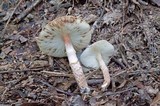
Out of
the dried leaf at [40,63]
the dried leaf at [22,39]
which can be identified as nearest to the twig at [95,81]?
the dried leaf at [40,63]

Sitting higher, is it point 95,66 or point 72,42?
point 72,42

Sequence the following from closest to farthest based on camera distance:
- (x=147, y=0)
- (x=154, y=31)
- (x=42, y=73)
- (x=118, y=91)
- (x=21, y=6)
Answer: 1. (x=118, y=91)
2. (x=42, y=73)
3. (x=154, y=31)
4. (x=147, y=0)
5. (x=21, y=6)

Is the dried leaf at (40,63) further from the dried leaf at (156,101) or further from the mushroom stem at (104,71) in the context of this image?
the dried leaf at (156,101)

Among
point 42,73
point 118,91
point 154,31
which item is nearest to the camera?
point 118,91

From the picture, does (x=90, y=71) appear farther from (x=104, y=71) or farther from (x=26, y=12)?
(x=26, y=12)

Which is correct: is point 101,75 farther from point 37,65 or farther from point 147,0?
point 147,0

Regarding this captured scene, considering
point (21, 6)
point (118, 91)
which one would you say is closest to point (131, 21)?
point (118, 91)
